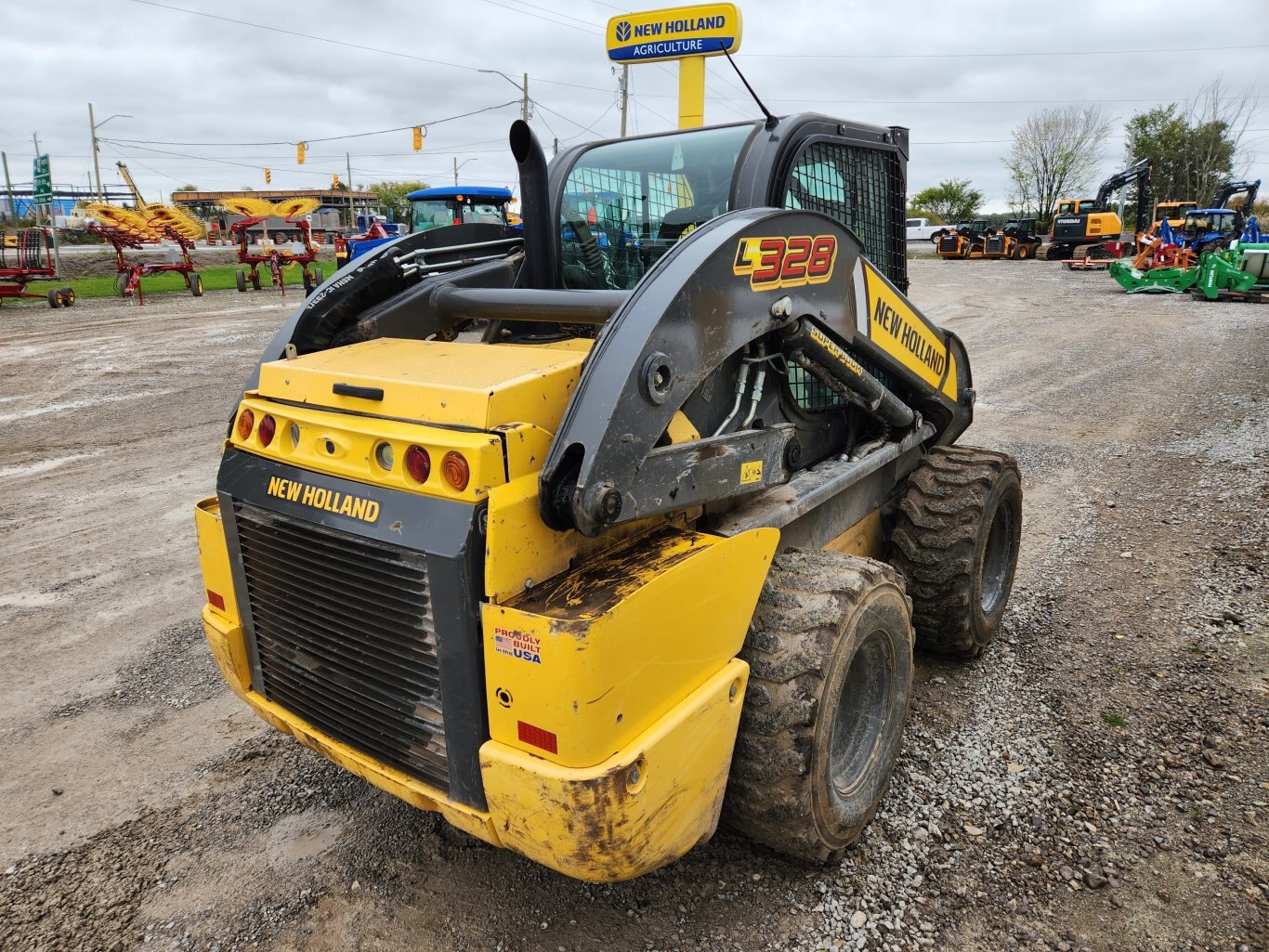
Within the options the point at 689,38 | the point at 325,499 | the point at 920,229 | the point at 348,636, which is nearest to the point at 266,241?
the point at 689,38

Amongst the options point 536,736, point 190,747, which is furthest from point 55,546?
point 536,736

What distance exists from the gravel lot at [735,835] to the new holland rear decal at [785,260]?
5.91ft

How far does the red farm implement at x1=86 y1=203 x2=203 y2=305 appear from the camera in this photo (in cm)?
1989

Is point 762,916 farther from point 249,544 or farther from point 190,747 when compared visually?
point 190,747

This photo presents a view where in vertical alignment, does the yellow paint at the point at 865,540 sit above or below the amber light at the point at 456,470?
below

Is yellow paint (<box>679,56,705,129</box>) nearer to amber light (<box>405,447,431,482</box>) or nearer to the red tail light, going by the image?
amber light (<box>405,447,431,482</box>)

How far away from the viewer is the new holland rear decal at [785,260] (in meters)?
2.53

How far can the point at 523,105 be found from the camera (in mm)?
37250

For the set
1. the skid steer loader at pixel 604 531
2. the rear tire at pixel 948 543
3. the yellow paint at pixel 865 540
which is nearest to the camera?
the skid steer loader at pixel 604 531

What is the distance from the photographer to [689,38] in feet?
25.3

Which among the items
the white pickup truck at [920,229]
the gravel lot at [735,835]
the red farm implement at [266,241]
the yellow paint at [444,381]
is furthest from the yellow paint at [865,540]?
the white pickup truck at [920,229]

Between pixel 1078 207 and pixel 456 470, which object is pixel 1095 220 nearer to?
pixel 1078 207

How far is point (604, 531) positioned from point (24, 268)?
2329 cm

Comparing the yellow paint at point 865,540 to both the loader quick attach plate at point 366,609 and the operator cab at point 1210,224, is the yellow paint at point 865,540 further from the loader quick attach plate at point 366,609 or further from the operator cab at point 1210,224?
the operator cab at point 1210,224
